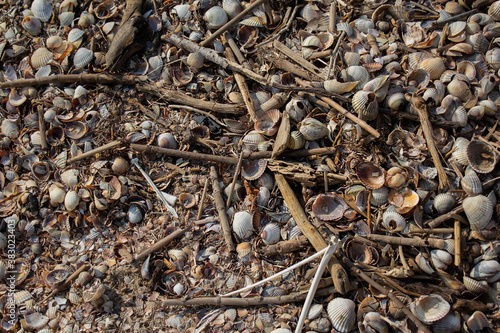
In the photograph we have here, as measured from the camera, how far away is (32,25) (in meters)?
4.67

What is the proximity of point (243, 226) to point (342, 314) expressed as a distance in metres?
1.14

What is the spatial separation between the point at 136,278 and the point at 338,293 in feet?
6.20

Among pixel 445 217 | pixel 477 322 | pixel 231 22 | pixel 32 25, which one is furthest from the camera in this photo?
pixel 32 25

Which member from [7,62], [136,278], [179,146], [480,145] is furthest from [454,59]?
[7,62]

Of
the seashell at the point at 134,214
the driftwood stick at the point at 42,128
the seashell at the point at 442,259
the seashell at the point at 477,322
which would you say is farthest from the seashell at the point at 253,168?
the driftwood stick at the point at 42,128

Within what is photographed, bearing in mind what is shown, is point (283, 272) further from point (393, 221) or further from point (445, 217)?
point (445, 217)

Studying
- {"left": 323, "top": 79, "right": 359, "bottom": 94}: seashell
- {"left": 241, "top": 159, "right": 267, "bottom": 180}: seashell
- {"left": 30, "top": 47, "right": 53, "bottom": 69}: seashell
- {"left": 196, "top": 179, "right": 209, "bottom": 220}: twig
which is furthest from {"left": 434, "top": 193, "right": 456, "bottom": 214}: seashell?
{"left": 30, "top": 47, "right": 53, "bottom": 69}: seashell

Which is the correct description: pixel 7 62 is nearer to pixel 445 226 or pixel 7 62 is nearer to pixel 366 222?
pixel 366 222

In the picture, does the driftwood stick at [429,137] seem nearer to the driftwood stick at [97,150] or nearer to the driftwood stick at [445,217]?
the driftwood stick at [445,217]

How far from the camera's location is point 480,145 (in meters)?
3.26

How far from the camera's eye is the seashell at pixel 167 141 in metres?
3.82

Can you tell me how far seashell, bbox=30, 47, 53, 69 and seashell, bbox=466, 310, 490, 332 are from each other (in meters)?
5.25

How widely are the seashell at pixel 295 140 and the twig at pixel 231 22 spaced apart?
1625mm

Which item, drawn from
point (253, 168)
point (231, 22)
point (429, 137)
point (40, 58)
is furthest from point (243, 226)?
point (40, 58)
